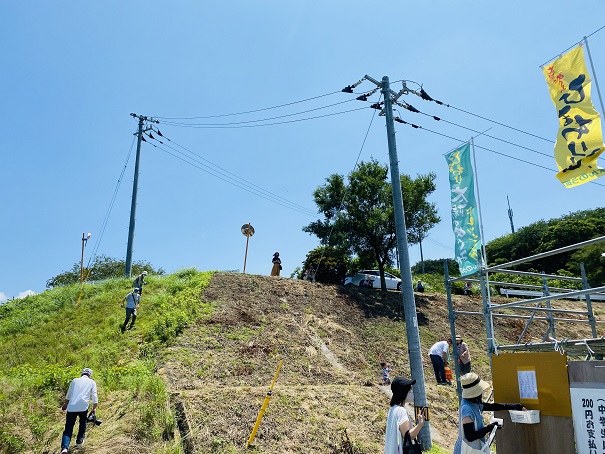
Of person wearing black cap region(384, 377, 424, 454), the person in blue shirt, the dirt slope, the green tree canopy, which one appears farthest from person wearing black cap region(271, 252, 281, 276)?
the green tree canopy

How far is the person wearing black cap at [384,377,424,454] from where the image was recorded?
14.4 feet

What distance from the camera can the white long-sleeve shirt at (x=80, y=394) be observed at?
26.0ft

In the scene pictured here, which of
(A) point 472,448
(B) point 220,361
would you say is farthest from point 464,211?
(B) point 220,361

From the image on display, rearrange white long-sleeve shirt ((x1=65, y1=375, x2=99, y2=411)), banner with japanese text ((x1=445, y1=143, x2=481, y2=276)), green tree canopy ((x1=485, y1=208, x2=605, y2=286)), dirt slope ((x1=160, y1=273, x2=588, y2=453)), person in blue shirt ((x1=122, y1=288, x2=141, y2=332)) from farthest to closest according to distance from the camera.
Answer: green tree canopy ((x1=485, y1=208, x2=605, y2=286)), person in blue shirt ((x1=122, y1=288, x2=141, y2=332)), dirt slope ((x1=160, y1=273, x2=588, y2=453)), white long-sleeve shirt ((x1=65, y1=375, x2=99, y2=411)), banner with japanese text ((x1=445, y1=143, x2=481, y2=276))

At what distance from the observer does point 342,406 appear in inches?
404

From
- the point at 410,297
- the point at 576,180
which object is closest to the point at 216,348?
the point at 410,297

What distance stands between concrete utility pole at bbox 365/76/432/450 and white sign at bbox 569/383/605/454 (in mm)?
4474

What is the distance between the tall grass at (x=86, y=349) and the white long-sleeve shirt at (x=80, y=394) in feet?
3.20

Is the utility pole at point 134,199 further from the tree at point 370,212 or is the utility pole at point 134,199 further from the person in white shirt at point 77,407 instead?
the person in white shirt at point 77,407

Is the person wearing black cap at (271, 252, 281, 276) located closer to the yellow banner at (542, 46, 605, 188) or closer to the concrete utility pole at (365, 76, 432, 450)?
the concrete utility pole at (365, 76, 432, 450)

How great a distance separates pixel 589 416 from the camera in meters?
4.55

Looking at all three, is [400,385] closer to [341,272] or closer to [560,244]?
[341,272]

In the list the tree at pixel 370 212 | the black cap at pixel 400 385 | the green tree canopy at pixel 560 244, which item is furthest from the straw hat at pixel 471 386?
the green tree canopy at pixel 560 244

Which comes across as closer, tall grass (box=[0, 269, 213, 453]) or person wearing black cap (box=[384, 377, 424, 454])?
person wearing black cap (box=[384, 377, 424, 454])
